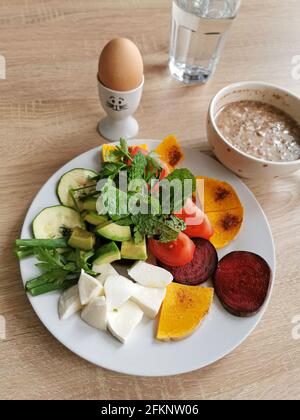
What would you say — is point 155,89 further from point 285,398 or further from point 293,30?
point 285,398

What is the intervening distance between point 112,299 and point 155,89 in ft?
2.70

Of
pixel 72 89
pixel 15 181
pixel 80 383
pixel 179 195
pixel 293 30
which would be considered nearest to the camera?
pixel 80 383

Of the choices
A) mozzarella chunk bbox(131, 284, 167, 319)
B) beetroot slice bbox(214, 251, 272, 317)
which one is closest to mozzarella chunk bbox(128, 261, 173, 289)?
mozzarella chunk bbox(131, 284, 167, 319)

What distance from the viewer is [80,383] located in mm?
940

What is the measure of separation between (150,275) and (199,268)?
0.41 feet

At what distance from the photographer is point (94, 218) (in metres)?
1.06

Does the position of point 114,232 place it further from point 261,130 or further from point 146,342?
point 261,130

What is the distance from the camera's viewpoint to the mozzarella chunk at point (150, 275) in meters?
1.00

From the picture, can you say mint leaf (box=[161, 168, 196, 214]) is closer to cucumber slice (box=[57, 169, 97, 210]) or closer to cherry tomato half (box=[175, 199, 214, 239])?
cherry tomato half (box=[175, 199, 214, 239])

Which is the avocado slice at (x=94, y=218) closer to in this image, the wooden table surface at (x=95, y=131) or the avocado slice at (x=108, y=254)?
the avocado slice at (x=108, y=254)

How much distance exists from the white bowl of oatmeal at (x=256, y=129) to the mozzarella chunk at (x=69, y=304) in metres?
0.56

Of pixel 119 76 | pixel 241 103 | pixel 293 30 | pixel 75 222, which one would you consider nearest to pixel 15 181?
pixel 75 222

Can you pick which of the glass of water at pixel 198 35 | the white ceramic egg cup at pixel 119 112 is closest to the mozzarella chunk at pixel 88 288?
the white ceramic egg cup at pixel 119 112

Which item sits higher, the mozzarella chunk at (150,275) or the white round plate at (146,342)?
the mozzarella chunk at (150,275)
